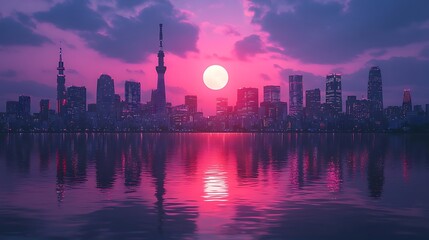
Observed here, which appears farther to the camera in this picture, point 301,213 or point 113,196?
point 113,196

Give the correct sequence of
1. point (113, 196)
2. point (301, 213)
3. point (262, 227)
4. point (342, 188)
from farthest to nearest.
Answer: point (342, 188), point (113, 196), point (301, 213), point (262, 227)

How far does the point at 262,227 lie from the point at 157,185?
59.9 feet

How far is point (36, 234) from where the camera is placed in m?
23.6

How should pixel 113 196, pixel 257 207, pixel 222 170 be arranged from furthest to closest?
pixel 222 170
pixel 113 196
pixel 257 207

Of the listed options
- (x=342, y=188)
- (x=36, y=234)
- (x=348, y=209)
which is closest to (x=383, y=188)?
(x=342, y=188)

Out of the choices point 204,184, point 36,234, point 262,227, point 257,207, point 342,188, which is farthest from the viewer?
point 204,184

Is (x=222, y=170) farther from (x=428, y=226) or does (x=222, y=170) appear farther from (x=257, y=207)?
(x=428, y=226)

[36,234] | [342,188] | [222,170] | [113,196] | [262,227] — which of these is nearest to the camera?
[36,234]

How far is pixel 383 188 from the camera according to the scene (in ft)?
135

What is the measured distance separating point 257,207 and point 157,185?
42.3 ft

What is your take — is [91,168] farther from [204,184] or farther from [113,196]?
[113,196]

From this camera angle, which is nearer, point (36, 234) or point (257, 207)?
point (36, 234)

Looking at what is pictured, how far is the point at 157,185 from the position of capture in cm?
4234

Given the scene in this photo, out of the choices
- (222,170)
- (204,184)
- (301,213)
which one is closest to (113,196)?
(204,184)
